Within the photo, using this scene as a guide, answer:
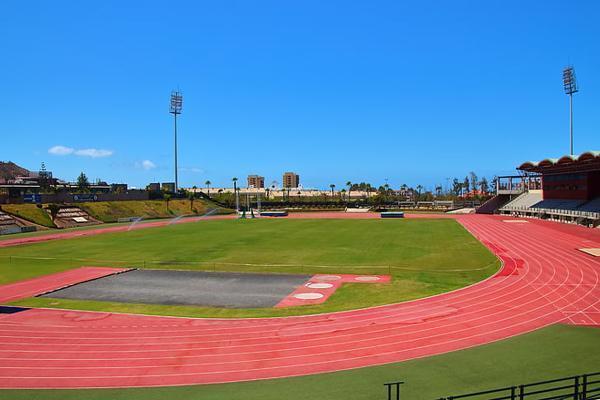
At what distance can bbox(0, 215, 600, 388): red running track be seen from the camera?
17266 mm

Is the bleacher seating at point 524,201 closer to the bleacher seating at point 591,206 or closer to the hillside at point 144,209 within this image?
the bleacher seating at point 591,206

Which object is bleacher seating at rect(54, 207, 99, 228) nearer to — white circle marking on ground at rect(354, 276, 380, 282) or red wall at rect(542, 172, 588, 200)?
white circle marking on ground at rect(354, 276, 380, 282)

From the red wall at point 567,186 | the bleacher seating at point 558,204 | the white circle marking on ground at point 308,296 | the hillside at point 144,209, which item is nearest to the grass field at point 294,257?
the white circle marking on ground at point 308,296

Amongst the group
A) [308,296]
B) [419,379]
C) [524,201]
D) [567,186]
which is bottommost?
[419,379]

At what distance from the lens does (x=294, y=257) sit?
43.4 meters

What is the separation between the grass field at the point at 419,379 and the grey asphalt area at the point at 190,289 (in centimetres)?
1052

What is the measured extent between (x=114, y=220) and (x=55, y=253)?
156 feet

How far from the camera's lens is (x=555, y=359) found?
686 inches

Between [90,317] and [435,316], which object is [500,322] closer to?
[435,316]

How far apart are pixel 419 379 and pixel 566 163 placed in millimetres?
66814

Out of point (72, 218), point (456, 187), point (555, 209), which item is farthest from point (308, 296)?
point (456, 187)

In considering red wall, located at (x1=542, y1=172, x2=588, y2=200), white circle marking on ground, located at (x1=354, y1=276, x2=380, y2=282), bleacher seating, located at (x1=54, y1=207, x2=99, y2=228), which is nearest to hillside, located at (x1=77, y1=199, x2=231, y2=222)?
bleacher seating, located at (x1=54, y1=207, x2=99, y2=228)

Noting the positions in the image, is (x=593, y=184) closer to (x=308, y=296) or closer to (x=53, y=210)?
(x=308, y=296)

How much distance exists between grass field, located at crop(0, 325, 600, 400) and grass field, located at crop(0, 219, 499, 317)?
8.18 m
